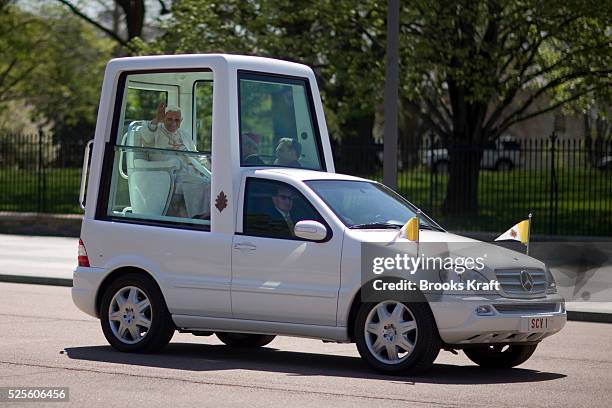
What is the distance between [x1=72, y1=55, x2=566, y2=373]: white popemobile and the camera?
969 centimetres

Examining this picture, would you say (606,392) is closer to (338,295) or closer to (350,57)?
(338,295)

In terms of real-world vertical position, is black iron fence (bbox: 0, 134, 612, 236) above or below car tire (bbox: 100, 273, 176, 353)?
above

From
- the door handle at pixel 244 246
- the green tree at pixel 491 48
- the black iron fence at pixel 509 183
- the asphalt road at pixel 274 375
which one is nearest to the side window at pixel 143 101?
the door handle at pixel 244 246

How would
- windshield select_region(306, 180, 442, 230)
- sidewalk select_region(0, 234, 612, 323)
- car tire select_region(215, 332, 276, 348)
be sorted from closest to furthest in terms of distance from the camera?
1. windshield select_region(306, 180, 442, 230)
2. car tire select_region(215, 332, 276, 348)
3. sidewalk select_region(0, 234, 612, 323)

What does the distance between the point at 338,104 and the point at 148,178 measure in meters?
18.2

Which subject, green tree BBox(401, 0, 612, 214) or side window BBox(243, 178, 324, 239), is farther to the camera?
green tree BBox(401, 0, 612, 214)

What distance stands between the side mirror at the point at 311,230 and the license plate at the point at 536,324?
5.54ft

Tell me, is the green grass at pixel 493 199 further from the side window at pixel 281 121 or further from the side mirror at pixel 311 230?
the side mirror at pixel 311 230

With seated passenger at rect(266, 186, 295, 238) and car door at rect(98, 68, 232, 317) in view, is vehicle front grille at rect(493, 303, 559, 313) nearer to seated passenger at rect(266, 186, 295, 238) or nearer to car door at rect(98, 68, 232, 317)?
seated passenger at rect(266, 186, 295, 238)

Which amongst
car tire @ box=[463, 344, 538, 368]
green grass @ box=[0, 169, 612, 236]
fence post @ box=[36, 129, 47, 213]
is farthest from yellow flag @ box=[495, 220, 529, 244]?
fence post @ box=[36, 129, 47, 213]

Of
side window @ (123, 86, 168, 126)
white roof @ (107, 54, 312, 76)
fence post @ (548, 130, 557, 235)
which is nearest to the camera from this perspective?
white roof @ (107, 54, 312, 76)

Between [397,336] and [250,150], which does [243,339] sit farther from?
[397,336]

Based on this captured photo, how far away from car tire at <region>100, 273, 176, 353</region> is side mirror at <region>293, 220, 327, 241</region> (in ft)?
5.03

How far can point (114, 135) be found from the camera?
11.6 m
